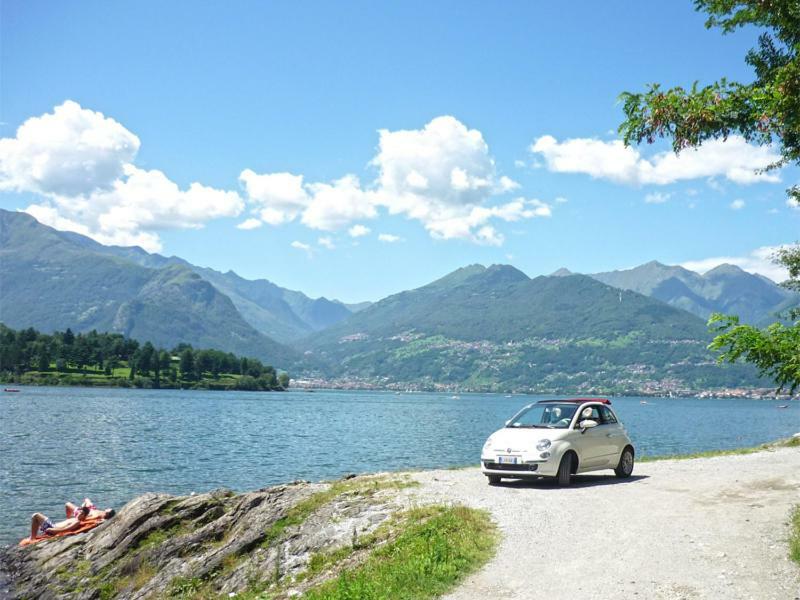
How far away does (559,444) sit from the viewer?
19391 mm

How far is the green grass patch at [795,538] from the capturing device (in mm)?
11711

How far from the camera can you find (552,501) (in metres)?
17.2

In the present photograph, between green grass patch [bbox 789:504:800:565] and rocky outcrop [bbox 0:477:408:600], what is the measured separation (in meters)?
8.27

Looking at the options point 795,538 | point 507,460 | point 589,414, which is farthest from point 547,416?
point 795,538

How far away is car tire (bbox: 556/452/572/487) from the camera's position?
19469 millimetres

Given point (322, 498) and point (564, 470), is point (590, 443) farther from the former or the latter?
point (322, 498)

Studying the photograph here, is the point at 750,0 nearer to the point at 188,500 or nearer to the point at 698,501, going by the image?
the point at 698,501

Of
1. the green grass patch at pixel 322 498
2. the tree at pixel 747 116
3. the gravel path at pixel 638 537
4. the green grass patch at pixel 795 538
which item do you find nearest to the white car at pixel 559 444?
the gravel path at pixel 638 537

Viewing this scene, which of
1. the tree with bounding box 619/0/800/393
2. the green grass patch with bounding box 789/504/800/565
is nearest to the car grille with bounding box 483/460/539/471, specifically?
the green grass patch with bounding box 789/504/800/565

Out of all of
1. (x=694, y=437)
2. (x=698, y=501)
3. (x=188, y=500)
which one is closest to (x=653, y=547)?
(x=698, y=501)

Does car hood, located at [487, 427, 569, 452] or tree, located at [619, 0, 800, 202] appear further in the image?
car hood, located at [487, 427, 569, 452]

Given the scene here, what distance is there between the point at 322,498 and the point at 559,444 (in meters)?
7.07

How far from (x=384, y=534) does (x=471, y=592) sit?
4800mm

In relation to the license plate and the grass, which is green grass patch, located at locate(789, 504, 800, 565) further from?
the grass
